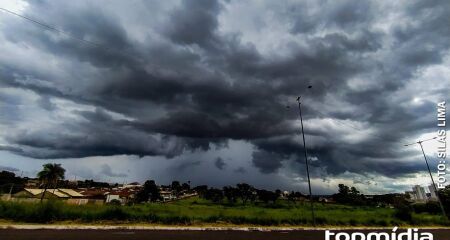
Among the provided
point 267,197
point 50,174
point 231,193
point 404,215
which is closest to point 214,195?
point 231,193

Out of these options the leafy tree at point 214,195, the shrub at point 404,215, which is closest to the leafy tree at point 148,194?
the leafy tree at point 214,195

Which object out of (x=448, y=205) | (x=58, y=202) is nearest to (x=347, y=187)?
(x=448, y=205)

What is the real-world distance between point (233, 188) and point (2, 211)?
417ft

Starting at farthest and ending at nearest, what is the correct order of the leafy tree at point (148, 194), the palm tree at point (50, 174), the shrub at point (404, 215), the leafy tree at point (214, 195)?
1. the leafy tree at point (214, 195)
2. the leafy tree at point (148, 194)
3. the palm tree at point (50, 174)
4. the shrub at point (404, 215)

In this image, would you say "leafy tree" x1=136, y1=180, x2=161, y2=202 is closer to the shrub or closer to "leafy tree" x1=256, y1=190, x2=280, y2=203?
"leafy tree" x1=256, y1=190, x2=280, y2=203

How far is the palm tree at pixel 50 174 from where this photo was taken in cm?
6800

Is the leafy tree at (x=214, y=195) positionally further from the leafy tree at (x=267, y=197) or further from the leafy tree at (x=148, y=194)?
the leafy tree at (x=148, y=194)

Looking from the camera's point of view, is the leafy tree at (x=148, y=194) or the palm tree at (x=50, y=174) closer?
the palm tree at (x=50, y=174)

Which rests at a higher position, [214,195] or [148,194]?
[214,195]

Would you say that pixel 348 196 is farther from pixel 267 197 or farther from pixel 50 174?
pixel 50 174

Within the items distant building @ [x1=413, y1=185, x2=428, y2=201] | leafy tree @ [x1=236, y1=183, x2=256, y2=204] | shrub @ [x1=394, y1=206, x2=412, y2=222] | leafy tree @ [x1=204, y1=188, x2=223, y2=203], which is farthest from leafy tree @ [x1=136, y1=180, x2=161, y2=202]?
distant building @ [x1=413, y1=185, x2=428, y2=201]

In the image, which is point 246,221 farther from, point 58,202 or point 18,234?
point 18,234

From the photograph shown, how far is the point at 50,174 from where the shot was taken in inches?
2704

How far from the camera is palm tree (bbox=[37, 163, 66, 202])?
223 ft
